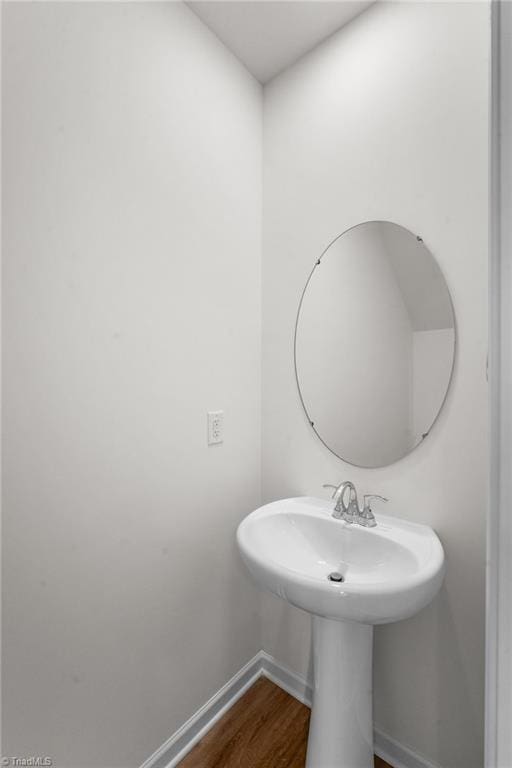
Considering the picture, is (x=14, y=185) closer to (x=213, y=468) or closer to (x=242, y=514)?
(x=213, y=468)

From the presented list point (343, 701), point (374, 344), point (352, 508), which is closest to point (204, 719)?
point (343, 701)

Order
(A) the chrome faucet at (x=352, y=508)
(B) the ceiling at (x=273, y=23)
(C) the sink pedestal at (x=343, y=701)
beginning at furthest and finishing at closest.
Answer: (B) the ceiling at (x=273, y=23), (A) the chrome faucet at (x=352, y=508), (C) the sink pedestal at (x=343, y=701)

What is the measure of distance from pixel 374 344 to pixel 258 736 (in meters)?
1.47

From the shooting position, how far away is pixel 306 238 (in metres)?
1.50

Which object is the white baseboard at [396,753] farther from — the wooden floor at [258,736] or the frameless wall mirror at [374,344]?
the frameless wall mirror at [374,344]

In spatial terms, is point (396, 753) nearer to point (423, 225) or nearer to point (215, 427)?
point (215, 427)

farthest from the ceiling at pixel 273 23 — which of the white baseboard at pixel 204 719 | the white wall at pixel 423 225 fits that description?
the white baseboard at pixel 204 719

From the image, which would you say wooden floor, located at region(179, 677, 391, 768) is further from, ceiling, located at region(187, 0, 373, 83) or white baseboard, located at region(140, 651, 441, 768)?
ceiling, located at region(187, 0, 373, 83)

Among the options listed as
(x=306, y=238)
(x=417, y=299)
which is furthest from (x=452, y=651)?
(x=306, y=238)

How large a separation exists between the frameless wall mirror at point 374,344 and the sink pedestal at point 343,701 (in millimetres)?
535

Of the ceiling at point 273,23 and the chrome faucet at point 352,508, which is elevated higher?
the ceiling at point 273,23

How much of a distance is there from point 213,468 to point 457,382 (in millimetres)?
902

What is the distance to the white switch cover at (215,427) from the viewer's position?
142 cm

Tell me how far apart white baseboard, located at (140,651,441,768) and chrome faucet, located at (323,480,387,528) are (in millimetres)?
747
